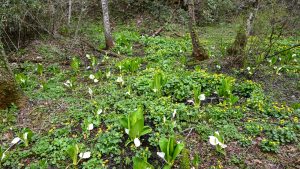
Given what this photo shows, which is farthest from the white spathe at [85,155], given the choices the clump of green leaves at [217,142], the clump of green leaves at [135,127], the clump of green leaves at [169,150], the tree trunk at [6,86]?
the tree trunk at [6,86]

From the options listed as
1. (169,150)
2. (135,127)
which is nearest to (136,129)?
(135,127)

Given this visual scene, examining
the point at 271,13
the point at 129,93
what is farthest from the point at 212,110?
the point at 271,13

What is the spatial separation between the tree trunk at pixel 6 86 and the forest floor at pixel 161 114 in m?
0.24

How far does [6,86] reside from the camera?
434 centimetres

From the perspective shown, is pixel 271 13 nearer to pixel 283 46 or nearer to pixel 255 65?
pixel 255 65

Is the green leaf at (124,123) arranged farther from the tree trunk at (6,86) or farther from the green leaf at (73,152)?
the tree trunk at (6,86)

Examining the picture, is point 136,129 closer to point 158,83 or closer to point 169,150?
point 169,150

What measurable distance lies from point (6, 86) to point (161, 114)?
9.11 feet

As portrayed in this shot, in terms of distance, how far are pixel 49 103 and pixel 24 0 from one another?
4.57 m

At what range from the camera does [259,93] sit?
4.79 meters

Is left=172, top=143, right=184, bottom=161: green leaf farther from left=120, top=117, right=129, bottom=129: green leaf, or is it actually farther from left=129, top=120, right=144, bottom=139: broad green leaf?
left=120, top=117, right=129, bottom=129: green leaf

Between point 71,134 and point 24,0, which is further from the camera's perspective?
point 24,0

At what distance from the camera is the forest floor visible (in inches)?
130

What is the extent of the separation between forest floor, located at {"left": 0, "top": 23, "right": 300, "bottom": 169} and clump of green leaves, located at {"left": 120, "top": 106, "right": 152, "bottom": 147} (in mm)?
158
